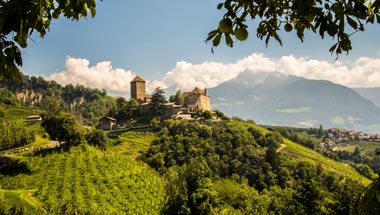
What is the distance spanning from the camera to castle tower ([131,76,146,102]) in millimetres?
119438

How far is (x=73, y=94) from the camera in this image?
579 feet

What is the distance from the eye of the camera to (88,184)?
37.5 meters

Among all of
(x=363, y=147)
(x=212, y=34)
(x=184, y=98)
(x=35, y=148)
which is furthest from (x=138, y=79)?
(x=212, y=34)

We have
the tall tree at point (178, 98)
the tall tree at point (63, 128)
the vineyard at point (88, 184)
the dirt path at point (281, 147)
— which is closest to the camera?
the vineyard at point (88, 184)

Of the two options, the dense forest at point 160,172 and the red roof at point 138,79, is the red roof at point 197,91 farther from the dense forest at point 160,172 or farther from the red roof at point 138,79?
the red roof at point 138,79

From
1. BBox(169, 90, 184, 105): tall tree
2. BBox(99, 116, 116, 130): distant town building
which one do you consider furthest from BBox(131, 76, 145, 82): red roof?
BBox(99, 116, 116, 130): distant town building

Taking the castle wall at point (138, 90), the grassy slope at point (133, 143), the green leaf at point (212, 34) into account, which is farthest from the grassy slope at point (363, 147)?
the green leaf at point (212, 34)

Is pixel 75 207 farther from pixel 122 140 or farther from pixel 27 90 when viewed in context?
pixel 27 90

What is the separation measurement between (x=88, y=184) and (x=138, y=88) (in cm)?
8417

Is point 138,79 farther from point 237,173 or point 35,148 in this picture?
point 35,148

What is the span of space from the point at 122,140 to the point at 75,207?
175 feet

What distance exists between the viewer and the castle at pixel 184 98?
320 ft

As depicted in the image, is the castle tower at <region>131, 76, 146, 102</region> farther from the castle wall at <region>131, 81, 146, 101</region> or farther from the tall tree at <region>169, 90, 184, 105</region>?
the tall tree at <region>169, 90, 184, 105</region>

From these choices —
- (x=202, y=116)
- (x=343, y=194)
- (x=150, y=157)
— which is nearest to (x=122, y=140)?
(x=150, y=157)
